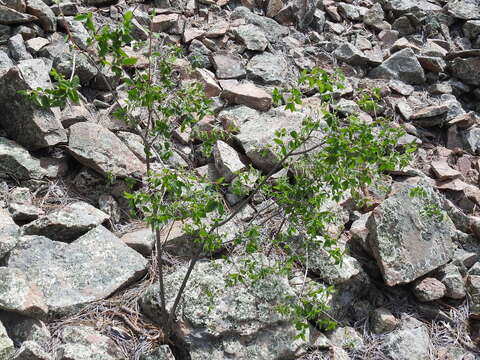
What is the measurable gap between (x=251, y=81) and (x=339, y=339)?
3.22 meters

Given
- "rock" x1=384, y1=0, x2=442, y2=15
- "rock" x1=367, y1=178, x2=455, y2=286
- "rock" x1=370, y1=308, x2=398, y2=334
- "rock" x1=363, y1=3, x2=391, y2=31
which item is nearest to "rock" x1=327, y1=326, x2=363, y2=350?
"rock" x1=370, y1=308, x2=398, y2=334

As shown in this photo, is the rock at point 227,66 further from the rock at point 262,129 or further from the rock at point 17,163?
the rock at point 17,163

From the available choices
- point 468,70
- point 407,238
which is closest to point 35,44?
point 407,238

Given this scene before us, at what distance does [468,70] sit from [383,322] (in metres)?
4.34

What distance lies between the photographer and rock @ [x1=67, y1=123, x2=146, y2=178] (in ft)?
13.7

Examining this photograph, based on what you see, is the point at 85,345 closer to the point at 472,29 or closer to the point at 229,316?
the point at 229,316

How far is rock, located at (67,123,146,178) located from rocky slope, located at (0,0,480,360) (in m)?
0.01

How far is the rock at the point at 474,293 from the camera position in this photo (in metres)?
4.32

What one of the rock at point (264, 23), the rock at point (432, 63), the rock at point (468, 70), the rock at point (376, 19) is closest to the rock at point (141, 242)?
the rock at point (264, 23)

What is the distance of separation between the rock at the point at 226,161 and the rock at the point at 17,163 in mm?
1511

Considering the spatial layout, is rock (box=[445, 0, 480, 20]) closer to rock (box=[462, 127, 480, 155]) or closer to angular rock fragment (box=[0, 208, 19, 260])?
rock (box=[462, 127, 480, 155])

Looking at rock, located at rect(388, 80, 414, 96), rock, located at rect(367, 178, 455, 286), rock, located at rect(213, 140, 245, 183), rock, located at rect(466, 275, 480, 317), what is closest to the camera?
rock, located at rect(367, 178, 455, 286)

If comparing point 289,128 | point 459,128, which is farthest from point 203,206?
point 459,128

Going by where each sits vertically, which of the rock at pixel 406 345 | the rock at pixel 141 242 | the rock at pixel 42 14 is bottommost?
the rock at pixel 406 345
